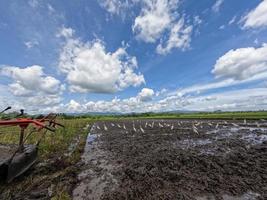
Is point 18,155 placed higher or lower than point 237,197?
higher

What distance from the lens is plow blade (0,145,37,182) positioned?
6398 mm

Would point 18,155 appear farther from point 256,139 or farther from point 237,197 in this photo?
point 256,139

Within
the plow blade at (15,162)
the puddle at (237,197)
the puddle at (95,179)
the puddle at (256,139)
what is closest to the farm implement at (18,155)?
the plow blade at (15,162)

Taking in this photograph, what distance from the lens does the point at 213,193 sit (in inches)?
223

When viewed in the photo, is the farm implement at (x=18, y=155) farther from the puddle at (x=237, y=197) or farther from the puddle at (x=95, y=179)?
the puddle at (x=237, y=197)

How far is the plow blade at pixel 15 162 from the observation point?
6.40 meters

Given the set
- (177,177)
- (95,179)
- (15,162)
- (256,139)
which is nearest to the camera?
(15,162)

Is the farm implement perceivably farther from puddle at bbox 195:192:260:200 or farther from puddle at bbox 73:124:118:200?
puddle at bbox 195:192:260:200

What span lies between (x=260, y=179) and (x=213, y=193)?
90.4 inches

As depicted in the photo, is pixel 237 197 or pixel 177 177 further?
pixel 177 177

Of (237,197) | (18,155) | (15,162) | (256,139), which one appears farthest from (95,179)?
(256,139)

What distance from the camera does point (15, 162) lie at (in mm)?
6766

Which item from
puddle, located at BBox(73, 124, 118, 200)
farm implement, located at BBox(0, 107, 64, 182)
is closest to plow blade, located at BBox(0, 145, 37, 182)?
farm implement, located at BBox(0, 107, 64, 182)

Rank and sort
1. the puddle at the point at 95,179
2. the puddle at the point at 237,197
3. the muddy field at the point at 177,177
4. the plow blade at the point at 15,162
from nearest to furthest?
the puddle at the point at 237,197 → the muddy field at the point at 177,177 → the puddle at the point at 95,179 → the plow blade at the point at 15,162
